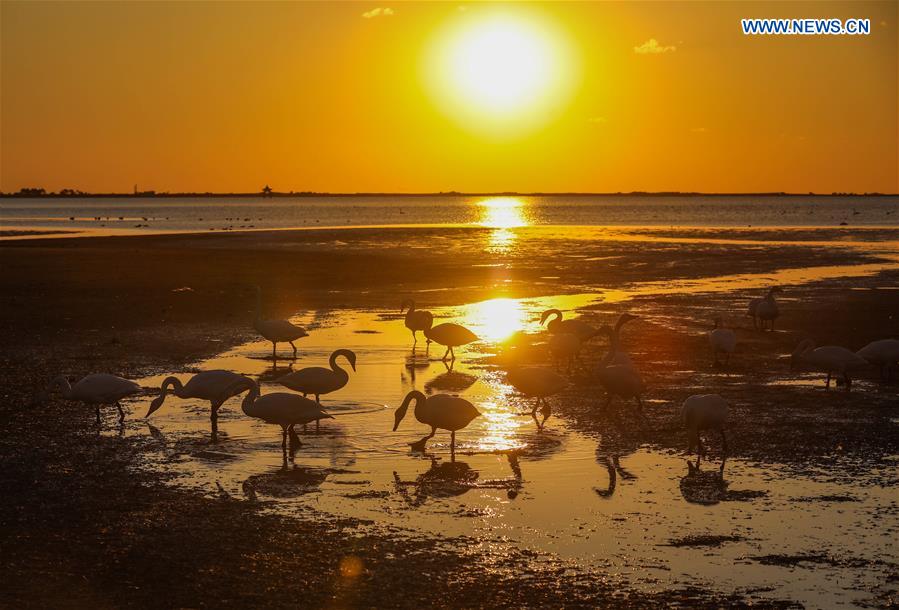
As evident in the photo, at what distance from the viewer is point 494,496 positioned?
10875 millimetres

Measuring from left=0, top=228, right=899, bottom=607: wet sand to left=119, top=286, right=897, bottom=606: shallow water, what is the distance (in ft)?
0.45

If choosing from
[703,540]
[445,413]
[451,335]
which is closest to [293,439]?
[445,413]

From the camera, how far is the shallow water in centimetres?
892

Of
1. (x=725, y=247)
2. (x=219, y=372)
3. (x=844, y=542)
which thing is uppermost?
(x=725, y=247)

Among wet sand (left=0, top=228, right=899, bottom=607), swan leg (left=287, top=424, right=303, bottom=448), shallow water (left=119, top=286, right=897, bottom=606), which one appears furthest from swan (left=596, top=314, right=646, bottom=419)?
swan leg (left=287, top=424, right=303, bottom=448)

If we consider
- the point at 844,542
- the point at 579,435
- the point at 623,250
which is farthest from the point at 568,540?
the point at 623,250

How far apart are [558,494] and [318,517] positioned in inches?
101

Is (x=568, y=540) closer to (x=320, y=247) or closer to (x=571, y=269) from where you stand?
(x=571, y=269)

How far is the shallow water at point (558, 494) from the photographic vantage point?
8922mm

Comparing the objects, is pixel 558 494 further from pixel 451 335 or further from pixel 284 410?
pixel 451 335

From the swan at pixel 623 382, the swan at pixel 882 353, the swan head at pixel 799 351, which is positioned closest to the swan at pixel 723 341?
the swan head at pixel 799 351

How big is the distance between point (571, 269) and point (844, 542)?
115ft

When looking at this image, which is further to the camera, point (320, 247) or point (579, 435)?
point (320, 247)

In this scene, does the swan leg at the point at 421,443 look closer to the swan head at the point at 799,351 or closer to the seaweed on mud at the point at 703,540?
the seaweed on mud at the point at 703,540
